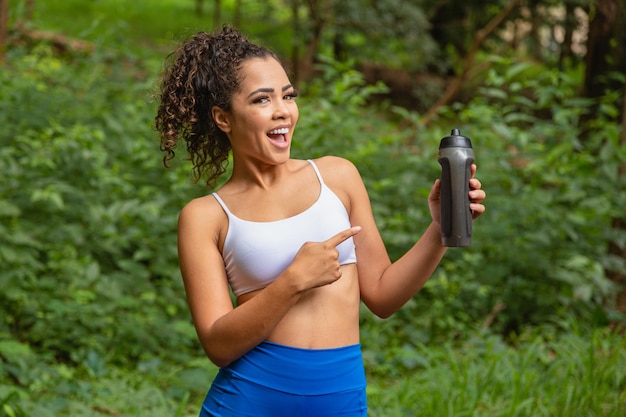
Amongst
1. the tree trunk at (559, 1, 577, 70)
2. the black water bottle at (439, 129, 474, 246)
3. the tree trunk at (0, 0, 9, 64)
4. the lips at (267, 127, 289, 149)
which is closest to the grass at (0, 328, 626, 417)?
the lips at (267, 127, 289, 149)

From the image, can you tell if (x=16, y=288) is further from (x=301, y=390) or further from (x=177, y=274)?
(x=301, y=390)

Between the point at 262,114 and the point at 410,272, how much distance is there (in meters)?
0.53

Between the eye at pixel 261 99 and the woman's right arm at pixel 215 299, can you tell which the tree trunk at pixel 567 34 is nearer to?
the eye at pixel 261 99

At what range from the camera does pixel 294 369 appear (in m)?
1.96

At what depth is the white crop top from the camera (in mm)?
1968

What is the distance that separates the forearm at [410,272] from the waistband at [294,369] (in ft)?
0.66

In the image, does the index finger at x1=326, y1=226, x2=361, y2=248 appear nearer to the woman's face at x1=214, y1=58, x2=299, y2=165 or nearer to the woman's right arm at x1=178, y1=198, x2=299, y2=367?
the woman's right arm at x1=178, y1=198, x2=299, y2=367

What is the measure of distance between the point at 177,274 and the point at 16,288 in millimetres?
1005

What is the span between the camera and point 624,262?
5.22m

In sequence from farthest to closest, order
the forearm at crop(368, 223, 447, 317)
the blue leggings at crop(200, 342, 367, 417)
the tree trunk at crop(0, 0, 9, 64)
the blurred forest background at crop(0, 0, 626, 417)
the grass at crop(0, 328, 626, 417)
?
the tree trunk at crop(0, 0, 9, 64), the blurred forest background at crop(0, 0, 626, 417), the grass at crop(0, 328, 626, 417), the forearm at crop(368, 223, 447, 317), the blue leggings at crop(200, 342, 367, 417)

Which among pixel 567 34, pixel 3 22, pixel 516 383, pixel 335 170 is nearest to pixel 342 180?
pixel 335 170

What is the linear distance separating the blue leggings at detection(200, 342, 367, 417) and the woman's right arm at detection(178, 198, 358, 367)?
54mm

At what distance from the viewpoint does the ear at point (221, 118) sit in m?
2.10

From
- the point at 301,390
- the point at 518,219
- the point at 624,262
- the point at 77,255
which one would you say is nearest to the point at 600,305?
the point at 624,262
